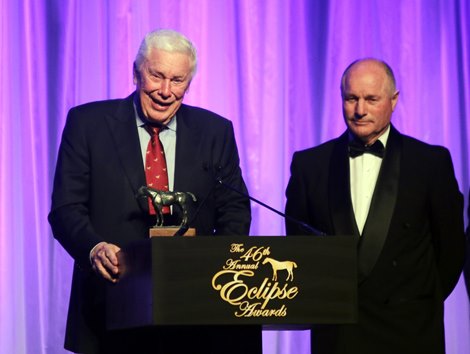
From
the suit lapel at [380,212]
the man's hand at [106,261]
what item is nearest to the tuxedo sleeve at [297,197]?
the suit lapel at [380,212]

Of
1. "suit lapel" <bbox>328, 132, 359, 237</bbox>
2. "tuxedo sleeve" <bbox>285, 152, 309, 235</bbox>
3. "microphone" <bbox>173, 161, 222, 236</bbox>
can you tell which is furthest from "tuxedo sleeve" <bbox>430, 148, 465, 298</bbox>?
"microphone" <bbox>173, 161, 222, 236</bbox>

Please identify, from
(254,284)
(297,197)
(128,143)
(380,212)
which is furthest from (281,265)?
(297,197)

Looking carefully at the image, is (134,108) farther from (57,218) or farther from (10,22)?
(10,22)

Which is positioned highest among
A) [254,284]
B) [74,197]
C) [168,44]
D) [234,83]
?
[234,83]

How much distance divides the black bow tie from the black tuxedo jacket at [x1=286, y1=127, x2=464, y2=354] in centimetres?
2

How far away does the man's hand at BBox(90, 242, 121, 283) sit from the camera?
2.89m

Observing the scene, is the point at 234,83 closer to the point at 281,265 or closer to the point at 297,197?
the point at 297,197

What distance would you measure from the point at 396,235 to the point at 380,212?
0.09 metres

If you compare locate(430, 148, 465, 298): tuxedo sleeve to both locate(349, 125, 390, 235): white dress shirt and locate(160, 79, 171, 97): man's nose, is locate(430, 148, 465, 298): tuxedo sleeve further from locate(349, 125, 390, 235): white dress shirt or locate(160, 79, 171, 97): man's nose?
locate(160, 79, 171, 97): man's nose

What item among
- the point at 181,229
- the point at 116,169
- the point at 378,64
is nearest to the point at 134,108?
the point at 116,169

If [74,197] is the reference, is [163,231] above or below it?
below

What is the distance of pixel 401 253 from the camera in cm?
352

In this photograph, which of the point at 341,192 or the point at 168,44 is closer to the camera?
the point at 168,44

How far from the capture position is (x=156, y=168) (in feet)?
10.6
